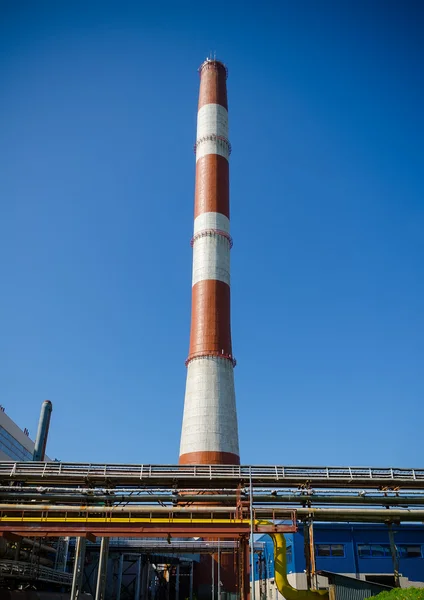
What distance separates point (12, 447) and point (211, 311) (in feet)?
70.6

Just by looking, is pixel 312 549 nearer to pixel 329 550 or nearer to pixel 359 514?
pixel 359 514

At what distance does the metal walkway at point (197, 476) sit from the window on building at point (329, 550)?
27.7ft

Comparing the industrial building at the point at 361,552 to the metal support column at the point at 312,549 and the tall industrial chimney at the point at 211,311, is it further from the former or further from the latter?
the metal support column at the point at 312,549

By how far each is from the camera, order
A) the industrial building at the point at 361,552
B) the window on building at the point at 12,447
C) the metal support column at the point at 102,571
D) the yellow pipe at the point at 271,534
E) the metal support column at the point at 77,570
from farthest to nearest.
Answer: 1. the window on building at the point at 12,447
2. the industrial building at the point at 361,552
3. the metal support column at the point at 102,571
4. the metal support column at the point at 77,570
5. the yellow pipe at the point at 271,534

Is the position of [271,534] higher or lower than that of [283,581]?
higher

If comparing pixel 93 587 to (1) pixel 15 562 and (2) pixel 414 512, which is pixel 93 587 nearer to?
(1) pixel 15 562

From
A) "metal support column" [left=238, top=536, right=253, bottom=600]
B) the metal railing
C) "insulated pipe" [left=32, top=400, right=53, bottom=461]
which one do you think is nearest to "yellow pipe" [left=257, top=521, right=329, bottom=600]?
"metal support column" [left=238, top=536, right=253, bottom=600]

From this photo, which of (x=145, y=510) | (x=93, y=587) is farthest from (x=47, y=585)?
(x=145, y=510)

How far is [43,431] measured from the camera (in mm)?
50312

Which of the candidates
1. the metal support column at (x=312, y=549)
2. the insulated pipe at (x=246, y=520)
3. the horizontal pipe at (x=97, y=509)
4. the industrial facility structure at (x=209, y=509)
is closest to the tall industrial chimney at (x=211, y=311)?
the industrial facility structure at (x=209, y=509)

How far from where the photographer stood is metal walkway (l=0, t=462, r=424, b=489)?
24969 millimetres

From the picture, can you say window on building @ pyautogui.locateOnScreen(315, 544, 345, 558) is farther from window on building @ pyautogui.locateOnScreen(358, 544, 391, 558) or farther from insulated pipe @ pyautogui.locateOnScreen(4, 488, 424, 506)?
insulated pipe @ pyautogui.locateOnScreen(4, 488, 424, 506)

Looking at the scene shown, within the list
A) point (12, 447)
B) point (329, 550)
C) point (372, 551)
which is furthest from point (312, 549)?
point (12, 447)

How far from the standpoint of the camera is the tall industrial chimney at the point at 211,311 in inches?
1375
